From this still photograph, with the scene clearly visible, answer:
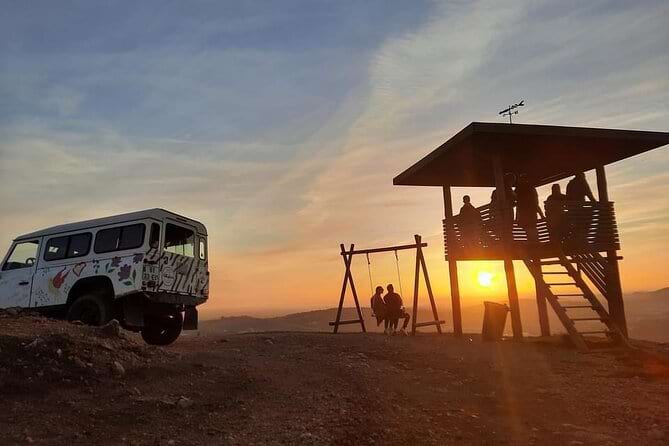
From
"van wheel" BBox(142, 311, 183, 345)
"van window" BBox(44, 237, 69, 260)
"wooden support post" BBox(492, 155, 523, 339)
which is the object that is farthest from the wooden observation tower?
"van window" BBox(44, 237, 69, 260)

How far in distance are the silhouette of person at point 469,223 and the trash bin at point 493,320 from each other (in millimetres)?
1881

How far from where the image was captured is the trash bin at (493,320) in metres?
12.7

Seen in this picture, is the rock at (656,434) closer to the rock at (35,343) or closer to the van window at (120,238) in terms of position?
the rock at (35,343)

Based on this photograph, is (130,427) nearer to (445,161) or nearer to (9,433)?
(9,433)

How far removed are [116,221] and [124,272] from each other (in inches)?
50.6

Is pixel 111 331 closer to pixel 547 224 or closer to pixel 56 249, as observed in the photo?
pixel 56 249

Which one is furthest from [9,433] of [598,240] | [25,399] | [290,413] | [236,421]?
[598,240]

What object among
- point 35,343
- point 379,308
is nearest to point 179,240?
point 35,343

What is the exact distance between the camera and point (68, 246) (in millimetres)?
11234

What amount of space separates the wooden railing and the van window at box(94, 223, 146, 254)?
8.92 meters

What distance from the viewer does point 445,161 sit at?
14.2m

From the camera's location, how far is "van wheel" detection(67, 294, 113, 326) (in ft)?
34.1

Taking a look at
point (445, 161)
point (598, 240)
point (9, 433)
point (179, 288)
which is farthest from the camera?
point (445, 161)

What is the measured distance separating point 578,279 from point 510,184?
4462 mm
